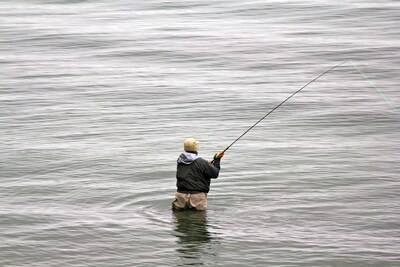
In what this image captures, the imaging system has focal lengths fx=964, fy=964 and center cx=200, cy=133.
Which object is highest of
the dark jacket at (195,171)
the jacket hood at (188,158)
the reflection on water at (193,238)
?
the jacket hood at (188,158)

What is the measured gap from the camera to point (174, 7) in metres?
48.7

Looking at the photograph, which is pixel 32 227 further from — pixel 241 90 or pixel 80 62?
pixel 80 62

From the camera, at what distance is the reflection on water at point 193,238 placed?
47.1 ft

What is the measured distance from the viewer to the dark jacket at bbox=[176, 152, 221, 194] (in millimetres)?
15766

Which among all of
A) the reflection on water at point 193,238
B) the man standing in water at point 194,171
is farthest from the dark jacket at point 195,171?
the reflection on water at point 193,238

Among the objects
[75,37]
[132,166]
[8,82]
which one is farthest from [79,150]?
[75,37]

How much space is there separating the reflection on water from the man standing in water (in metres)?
0.37

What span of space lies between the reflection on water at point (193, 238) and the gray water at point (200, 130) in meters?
0.03

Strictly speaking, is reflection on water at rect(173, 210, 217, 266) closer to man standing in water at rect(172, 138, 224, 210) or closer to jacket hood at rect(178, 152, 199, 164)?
man standing in water at rect(172, 138, 224, 210)

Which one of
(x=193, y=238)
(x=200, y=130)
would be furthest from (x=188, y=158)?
(x=200, y=130)

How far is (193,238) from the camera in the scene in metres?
Answer: 15.4

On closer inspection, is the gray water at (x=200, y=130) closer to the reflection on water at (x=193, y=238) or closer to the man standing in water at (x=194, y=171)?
the reflection on water at (x=193, y=238)

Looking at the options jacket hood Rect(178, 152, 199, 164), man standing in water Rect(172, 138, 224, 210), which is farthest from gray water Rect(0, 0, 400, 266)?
jacket hood Rect(178, 152, 199, 164)

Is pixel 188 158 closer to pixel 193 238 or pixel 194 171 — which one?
pixel 194 171
